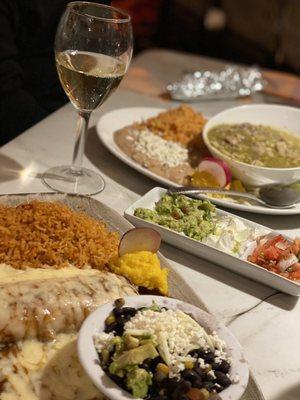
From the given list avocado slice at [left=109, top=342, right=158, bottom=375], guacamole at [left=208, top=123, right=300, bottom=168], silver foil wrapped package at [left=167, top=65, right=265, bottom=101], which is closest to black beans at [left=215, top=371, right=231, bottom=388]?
avocado slice at [left=109, top=342, right=158, bottom=375]

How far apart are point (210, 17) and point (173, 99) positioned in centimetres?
383

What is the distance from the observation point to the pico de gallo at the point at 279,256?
157cm

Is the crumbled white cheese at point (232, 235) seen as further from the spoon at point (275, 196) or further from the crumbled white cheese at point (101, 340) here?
the crumbled white cheese at point (101, 340)

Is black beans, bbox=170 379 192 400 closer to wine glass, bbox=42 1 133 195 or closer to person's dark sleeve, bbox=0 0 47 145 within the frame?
wine glass, bbox=42 1 133 195

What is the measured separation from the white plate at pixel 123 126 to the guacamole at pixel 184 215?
0.38ft

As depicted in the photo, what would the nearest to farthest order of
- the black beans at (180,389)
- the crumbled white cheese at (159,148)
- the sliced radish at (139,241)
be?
the black beans at (180,389), the sliced radish at (139,241), the crumbled white cheese at (159,148)

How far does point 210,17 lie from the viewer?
20.7ft

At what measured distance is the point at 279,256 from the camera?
158 centimetres

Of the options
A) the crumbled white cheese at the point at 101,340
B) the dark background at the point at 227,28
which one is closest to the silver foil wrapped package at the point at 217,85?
the crumbled white cheese at the point at 101,340

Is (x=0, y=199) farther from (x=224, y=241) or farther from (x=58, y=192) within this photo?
(x=224, y=241)

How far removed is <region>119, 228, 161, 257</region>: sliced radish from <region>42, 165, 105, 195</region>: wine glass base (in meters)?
0.44

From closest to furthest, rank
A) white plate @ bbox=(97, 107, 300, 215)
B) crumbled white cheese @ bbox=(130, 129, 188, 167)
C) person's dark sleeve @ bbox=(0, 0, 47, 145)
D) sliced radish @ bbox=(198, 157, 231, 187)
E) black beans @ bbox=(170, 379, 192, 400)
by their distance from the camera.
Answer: black beans @ bbox=(170, 379, 192, 400), white plate @ bbox=(97, 107, 300, 215), sliced radish @ bbox=(198, 157, 231, 187), crumbled white cheese @ bbox=(130, 129, 188, 167), person's dark sleeve @ bbox=(0, 0, 47, 145)

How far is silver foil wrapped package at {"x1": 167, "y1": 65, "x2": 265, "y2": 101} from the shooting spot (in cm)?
279

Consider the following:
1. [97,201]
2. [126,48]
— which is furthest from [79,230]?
[126,48]
